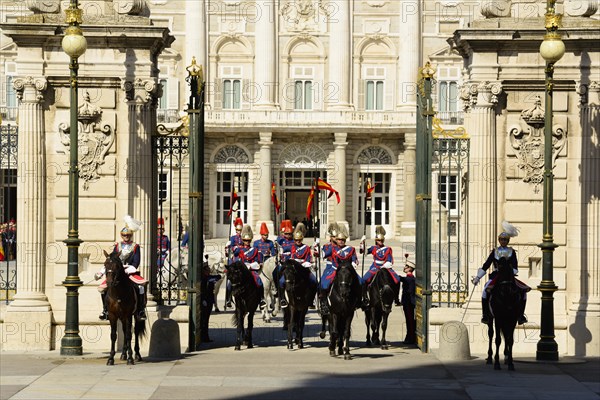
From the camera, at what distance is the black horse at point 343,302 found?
62.6 ft

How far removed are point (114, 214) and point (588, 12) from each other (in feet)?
26.9


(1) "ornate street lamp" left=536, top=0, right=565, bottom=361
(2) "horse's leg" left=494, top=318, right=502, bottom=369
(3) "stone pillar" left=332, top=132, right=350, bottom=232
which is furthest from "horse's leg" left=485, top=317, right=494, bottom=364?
(3) "stone pillar" left=332, top=132, right=350, bottom=232

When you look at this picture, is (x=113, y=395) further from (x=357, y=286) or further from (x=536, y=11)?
(x=536, y=11)

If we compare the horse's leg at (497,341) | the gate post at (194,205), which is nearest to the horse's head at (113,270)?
the gate post at (194,205)

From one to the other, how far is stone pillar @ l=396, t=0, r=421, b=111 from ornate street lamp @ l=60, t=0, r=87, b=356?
43.3 m

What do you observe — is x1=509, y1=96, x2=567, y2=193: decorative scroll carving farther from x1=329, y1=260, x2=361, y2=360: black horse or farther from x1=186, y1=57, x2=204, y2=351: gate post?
x1=186, y1=57, x2=204, y2=351: gate post

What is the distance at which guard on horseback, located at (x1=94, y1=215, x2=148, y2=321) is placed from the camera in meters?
18.3

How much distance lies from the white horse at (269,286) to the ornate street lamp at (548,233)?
8.68 meters

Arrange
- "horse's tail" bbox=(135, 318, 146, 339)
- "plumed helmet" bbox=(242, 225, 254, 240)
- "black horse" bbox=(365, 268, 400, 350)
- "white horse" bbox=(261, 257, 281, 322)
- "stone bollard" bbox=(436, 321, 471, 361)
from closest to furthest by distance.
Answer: "horse's tail" bbox=(135, 318, 146, 339)
"stone bollard" bbox=(436, 321, 471, 361)
"black horse" bbox=(365, 268, 400, 350)
"plumed helmet" bbox=(242, 225, 254, 240)
"white horse" bbox=(261, 257, 281, 322)

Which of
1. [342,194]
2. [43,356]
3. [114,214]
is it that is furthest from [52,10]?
[342,194]

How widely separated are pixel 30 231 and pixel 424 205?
6.23m

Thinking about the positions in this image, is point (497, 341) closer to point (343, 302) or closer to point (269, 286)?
Answer: point (343, 302)

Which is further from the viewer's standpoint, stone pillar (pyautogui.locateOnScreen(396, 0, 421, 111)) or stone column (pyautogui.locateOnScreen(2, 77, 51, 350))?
stone pillar (pyautogui.locateOnScreen(396, 0, 421, 111))

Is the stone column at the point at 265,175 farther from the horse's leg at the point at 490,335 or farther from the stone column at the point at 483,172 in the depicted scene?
the horse's leg at the point at 490,335
